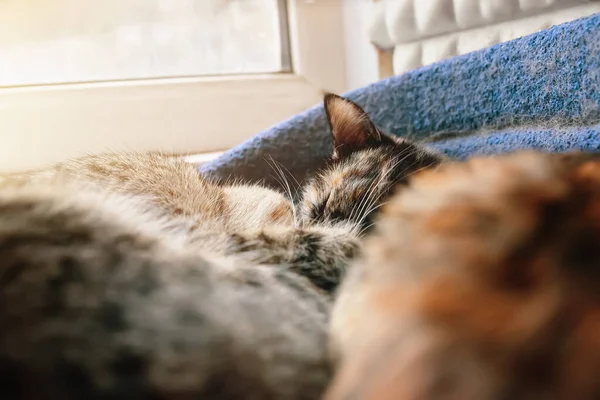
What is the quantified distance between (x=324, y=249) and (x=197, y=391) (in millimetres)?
295

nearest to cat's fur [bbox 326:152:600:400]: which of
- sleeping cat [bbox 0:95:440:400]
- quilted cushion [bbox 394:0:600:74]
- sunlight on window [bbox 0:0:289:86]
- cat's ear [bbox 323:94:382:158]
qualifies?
sleeping cat [bbox 0:95:440:400]

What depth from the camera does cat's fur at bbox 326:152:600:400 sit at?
250 millimetres

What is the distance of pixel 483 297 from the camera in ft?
0.90

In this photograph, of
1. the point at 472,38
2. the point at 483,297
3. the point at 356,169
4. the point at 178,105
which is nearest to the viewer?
the point at 483,297

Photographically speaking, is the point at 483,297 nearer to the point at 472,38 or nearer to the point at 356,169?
the point at 356,169

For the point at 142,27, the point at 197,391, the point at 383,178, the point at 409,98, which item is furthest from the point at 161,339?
the point at 142,27

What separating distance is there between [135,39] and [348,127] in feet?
2.29

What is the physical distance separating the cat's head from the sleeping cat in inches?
11.0

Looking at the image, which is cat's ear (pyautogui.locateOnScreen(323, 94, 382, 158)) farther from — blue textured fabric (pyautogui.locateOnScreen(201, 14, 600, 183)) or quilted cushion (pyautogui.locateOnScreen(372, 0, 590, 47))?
quilted cushion (pyautogui.locateOnScreen(372, 0, 590, 47))

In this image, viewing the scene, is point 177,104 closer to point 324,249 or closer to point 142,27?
point 142,27

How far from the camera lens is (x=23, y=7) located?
1.22 m

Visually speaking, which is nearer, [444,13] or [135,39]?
[444,13]

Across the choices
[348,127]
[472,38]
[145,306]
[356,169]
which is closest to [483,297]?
[145,306]

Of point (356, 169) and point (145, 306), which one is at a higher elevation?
point (145, 306)
